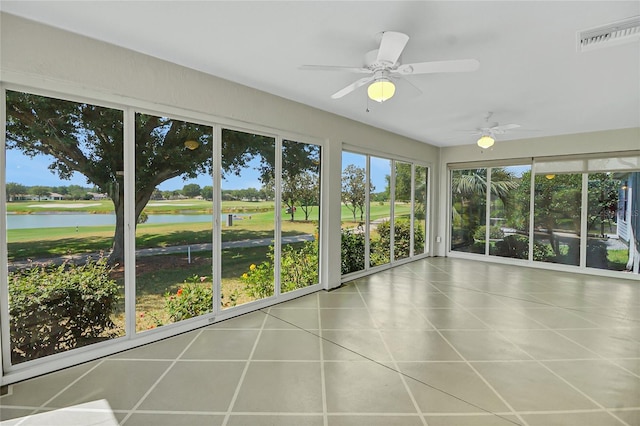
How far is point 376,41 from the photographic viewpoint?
→ 7.84 ft

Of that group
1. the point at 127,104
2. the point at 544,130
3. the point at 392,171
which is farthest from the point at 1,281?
the point at 544,130

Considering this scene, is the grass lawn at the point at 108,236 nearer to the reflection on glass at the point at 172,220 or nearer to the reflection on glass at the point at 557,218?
the reflection on glass at the point at 172,220

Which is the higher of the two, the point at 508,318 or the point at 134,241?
the point at 134,241

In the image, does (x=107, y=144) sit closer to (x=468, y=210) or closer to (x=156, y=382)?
(x=156, y=382)

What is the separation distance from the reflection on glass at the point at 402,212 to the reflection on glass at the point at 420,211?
0.29 metres

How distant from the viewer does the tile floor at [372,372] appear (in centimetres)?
192

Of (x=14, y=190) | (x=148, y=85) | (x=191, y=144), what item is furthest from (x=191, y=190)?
(x=14, y=190)

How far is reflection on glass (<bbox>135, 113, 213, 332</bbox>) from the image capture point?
282 cm

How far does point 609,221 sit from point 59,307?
7.91 m

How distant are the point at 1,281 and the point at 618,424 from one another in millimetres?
4241

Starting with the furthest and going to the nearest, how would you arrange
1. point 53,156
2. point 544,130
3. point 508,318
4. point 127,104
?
point 544,130, point 508,318, point 127,104, point 53,156

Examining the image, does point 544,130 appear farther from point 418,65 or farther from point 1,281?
point 1,281

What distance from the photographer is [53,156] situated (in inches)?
94.7

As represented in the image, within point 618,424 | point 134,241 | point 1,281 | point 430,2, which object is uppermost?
point 430,2
